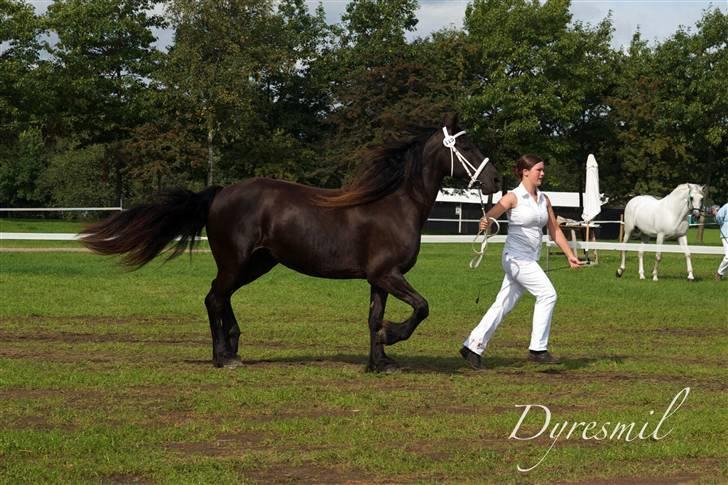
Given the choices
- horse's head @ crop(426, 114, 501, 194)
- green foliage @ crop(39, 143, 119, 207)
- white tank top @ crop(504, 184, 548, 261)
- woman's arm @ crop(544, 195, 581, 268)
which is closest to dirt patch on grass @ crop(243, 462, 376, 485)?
horse's head @ crop(426, 114, 501, 194)

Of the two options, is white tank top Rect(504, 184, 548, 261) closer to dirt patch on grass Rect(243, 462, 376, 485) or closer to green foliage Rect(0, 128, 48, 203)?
dirt patch on grass Rect(243, 462, 376, 485)

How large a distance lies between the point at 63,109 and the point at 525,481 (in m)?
47.7

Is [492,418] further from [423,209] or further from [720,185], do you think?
[720,185]

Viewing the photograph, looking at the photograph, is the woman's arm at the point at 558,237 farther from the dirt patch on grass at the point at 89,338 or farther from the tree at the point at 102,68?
the tree at the point at 102,68

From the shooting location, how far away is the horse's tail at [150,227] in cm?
1015

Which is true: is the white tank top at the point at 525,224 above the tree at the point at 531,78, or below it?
below

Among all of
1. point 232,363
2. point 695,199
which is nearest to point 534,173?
point 232,363

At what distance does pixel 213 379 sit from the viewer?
868cm

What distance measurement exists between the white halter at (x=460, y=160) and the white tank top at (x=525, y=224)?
45 centimetres

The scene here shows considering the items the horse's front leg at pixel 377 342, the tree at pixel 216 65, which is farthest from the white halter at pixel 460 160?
the tree at pixel 216 65

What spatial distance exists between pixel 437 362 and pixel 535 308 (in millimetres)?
1248

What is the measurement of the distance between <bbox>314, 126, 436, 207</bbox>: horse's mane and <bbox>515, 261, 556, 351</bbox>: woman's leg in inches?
51.0

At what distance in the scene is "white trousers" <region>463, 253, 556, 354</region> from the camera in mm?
9430

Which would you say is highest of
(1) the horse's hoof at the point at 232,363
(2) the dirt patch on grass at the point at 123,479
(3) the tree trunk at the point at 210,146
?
(3) the tree trunk at the point at 210,146
